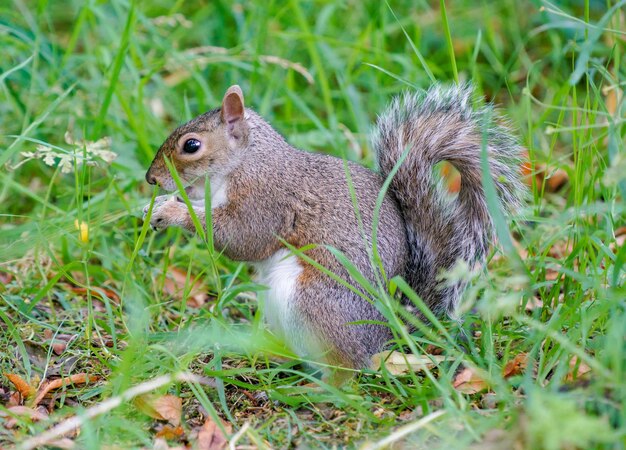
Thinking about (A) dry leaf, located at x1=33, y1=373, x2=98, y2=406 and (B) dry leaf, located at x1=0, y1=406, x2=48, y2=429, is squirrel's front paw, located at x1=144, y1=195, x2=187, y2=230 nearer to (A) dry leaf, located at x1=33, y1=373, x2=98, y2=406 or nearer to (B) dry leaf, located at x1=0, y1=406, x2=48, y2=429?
(A) dry leaf, located at x1=33, y1=373, x2=98, y2=406

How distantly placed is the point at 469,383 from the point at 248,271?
93cm

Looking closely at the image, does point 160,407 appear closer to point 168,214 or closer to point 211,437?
point 211,437

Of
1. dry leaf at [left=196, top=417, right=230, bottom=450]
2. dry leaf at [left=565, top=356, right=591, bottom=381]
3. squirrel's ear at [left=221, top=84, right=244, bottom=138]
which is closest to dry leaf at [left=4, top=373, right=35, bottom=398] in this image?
dry leaf at [left=196, top=417, right=230, bottom=450]

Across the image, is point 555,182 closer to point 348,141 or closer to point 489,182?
point 348,141

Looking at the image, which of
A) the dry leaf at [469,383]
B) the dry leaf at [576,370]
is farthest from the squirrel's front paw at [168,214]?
the dry leaf at [576,370]

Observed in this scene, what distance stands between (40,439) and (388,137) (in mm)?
1188

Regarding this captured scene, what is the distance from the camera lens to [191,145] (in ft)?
7.81

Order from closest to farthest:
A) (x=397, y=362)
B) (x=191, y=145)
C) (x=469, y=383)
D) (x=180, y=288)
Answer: (x=469, y=383) → (x=397, y=362) → (x=191, y=145) → (x=180, y=288)

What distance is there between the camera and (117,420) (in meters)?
1.69

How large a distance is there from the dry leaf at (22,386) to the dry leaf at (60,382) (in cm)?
2

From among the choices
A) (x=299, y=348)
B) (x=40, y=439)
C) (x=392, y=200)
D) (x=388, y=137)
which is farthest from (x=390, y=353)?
(x=40, y=439)

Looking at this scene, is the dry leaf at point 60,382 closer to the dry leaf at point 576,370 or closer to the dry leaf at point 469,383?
the dry leaf at point 469,383

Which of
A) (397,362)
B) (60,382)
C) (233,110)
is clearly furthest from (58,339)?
(397,362)

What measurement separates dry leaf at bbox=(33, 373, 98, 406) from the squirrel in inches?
18.2
